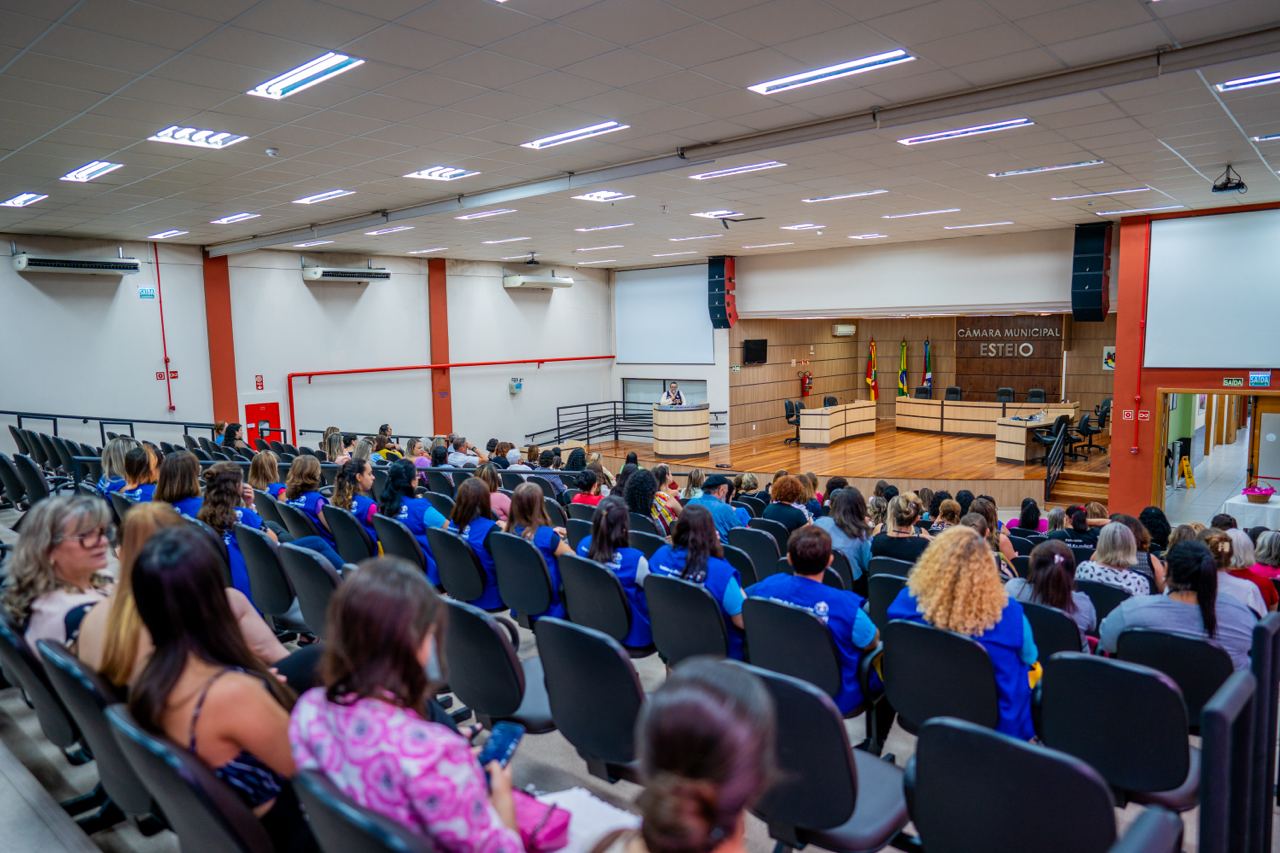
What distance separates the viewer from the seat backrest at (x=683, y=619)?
3291 mm

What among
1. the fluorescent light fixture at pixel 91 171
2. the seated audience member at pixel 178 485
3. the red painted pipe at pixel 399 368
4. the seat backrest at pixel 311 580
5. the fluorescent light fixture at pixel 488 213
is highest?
the fluorescent light fixture at pixel 488 213

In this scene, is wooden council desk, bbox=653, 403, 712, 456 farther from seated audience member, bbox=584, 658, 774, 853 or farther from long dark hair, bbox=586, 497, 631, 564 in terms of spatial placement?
seated audience member, bbox=584, 658, 774, 853

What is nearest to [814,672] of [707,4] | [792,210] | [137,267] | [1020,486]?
[707,4]

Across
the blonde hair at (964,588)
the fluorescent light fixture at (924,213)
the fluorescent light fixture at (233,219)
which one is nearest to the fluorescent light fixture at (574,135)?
the blonde hair at (964,588)

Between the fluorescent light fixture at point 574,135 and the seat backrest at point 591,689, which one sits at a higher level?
the fluorescent light fixture at point 574,135

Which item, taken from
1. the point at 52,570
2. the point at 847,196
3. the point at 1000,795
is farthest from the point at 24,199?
the point at 1000,795

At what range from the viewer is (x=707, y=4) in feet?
14.1

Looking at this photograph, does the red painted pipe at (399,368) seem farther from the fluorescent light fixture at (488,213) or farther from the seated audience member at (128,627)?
the seated audience member at (128,627)

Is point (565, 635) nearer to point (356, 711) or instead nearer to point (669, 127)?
point (356, 711)

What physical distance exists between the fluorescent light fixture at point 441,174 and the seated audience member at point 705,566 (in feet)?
20.1

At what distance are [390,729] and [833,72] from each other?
17.7ft

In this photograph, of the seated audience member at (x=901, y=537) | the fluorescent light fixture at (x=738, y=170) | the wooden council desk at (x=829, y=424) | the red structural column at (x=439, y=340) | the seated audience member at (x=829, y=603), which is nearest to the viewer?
the seated audience member at (x=829, y=603)

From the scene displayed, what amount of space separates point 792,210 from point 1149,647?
8802mm

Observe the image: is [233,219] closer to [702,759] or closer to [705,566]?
[705,566]
